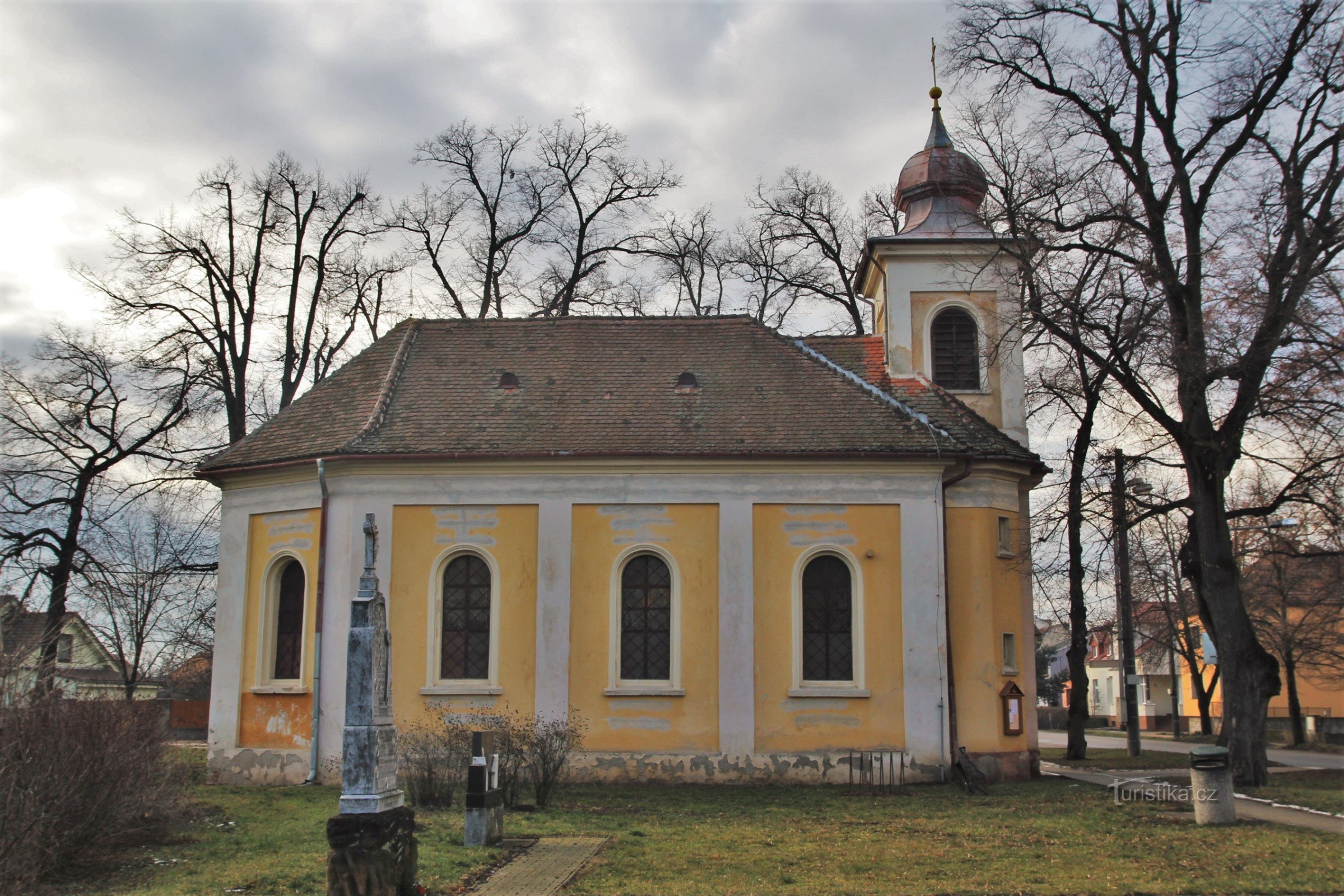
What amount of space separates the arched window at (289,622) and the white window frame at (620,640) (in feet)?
18.5

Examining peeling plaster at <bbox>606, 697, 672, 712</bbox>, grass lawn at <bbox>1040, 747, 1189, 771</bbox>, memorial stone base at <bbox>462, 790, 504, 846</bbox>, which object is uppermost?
peeling plaster at <bbox>606, 697, 672, 712</bbox>

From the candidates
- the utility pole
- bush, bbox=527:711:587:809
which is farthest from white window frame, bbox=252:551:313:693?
the utility pole

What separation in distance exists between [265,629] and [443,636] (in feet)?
11.4

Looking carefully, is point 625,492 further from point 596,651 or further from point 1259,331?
point 1259,331

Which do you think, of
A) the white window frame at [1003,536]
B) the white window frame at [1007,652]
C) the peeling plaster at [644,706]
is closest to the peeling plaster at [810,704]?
the peeling plaster at [644,706]

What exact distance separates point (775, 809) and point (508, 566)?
21.7 ft

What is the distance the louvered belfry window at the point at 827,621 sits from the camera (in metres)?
19.3

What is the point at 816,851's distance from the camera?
1202 centimetres

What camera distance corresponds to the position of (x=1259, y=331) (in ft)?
55.7

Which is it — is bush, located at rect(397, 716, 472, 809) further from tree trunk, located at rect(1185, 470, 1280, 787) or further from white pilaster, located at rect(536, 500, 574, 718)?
tree trunk, located at rect(1185, 470, 1280, 787)

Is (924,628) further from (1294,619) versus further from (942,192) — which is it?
(1294,619)

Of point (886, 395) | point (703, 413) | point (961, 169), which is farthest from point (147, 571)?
point (961, 169)

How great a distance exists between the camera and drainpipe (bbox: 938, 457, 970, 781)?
61.4 feet

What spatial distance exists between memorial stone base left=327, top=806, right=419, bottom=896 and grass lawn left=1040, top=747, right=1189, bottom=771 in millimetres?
17716
